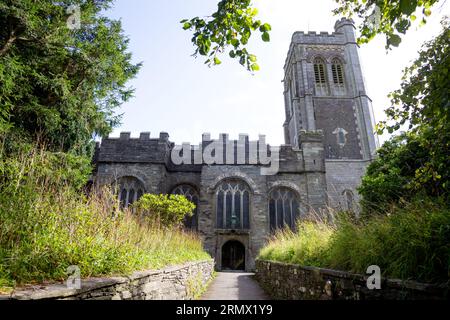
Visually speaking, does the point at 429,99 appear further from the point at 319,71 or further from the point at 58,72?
the point at 319,71

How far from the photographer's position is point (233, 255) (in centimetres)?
1803

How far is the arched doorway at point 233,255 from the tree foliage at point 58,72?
36.7 ft

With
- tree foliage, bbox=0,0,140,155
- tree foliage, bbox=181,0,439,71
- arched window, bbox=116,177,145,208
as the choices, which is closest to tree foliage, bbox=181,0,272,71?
tree foliage, bbox=181,0,439,71

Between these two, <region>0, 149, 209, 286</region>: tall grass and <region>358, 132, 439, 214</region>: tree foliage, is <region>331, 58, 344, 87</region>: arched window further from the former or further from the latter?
<region>0, 149, 209, 286</region>: tall grass

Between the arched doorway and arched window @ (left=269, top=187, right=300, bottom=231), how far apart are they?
2.54m

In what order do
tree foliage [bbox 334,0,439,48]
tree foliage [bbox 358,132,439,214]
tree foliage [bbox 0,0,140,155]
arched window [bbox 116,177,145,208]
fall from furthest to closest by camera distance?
arched window [bbox 116,177,145,208] < tree foliage [bbox 358,132,439,214] < tree foliage [bbox 0,0,140,155] < tree foliage [bbox 334,0,439,48]

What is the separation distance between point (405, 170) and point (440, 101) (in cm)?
1021

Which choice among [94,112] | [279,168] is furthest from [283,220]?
[94,112]

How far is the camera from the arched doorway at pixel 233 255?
58.6ft

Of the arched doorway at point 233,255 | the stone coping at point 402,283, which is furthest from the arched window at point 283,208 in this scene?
the stone coping at point 402,283

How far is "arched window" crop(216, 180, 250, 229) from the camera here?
17.3 metres

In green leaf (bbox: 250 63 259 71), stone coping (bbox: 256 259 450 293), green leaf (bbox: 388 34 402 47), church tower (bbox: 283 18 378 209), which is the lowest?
stone coping (bbox: 256 259 450 293)

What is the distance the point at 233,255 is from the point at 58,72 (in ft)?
46.7

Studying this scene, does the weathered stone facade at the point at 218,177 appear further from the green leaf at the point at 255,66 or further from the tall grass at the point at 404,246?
the green leaf at the point at 255,66
